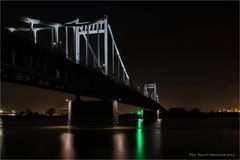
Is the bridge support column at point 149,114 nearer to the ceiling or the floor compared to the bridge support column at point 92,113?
nearer to the floor

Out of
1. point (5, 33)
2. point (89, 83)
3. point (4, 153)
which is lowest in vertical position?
point (4, 153)

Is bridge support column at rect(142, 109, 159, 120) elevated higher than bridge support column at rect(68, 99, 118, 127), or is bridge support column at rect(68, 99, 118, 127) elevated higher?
bridge support column at rect(68, 99, 118, 127)

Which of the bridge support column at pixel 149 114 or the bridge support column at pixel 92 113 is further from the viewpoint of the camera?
the bridge support column at pixel 149 114

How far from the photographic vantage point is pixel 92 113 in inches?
2336

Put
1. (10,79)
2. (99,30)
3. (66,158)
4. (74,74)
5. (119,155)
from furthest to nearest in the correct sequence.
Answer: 1. (99,30)
2. (74,74)
3. (10,79)
4. (119,155)
5. (66,158)

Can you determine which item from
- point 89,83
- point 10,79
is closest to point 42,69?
point 10,79

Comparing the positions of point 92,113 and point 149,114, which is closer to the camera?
point 92,113

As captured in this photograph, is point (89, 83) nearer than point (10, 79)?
No

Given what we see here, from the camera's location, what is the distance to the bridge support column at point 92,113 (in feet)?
193

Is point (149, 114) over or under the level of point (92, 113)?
under

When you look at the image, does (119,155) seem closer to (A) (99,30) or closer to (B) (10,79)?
(B) (10,79)

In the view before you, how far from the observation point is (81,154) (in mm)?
28531

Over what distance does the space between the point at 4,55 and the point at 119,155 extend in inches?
377

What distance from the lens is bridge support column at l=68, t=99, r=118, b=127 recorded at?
193 ft
